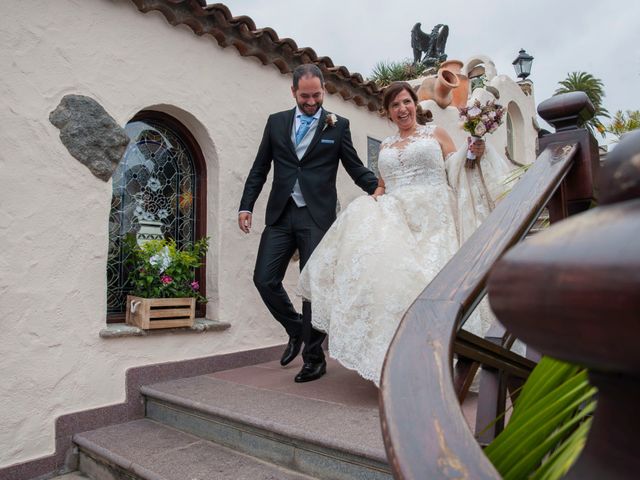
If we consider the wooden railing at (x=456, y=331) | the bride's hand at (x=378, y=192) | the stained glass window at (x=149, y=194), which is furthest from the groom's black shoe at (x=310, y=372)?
the wooden railing at (x=456, y=331)

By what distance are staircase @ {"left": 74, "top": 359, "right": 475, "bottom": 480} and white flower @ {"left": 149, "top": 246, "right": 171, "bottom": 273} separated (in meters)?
0.79

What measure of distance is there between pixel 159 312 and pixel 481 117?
2344 millimetres

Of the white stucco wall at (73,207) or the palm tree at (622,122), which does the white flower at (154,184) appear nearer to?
the white stucco wall at (73,207)

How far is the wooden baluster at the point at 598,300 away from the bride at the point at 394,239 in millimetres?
2265

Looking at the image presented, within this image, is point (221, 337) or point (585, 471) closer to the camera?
point (585, 471)

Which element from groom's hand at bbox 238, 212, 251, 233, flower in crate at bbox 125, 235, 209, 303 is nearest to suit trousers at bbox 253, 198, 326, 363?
groom's hand at bbox 238, 212, 251, 233

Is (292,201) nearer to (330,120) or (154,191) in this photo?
(330,120)

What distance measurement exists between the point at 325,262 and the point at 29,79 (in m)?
2.03

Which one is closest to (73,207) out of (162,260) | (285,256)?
(162,260)

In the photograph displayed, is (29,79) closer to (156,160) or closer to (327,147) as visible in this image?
(156,160)

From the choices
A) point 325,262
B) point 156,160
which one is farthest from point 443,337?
point 156,160

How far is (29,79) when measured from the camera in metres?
2.90

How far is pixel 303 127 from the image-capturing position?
3564mm

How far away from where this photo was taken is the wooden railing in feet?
1.67
